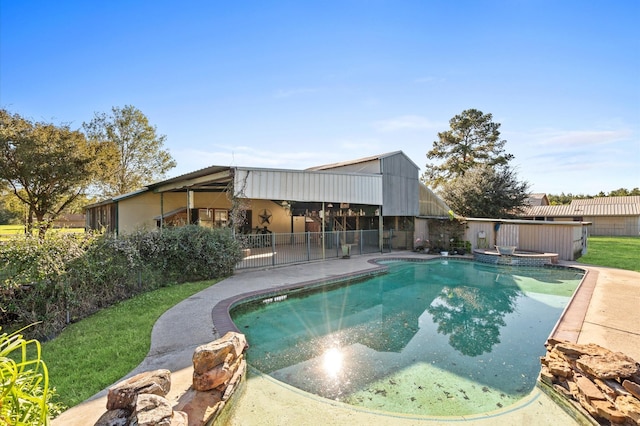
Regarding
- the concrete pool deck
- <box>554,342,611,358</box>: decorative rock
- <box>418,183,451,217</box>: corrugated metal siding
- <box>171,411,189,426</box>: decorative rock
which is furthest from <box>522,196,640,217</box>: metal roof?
<box>171,411,189,426</box>: decorative rock

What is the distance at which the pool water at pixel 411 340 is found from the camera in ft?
13.1

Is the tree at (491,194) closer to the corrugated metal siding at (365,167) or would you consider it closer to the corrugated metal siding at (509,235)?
the corrugated metal siding at (509,235)

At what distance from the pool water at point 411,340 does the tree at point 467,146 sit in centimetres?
2353

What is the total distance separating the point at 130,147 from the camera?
1027 inches

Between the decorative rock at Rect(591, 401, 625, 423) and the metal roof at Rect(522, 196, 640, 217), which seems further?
the metal roof at Rect(522, 196, 640, 217)

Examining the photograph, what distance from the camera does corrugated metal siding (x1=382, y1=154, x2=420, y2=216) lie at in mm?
15273

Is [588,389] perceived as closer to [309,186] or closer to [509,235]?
[309,186]

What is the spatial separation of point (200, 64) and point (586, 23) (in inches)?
488

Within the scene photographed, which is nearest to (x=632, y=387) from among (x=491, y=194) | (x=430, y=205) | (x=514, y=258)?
(x=514, y=258)

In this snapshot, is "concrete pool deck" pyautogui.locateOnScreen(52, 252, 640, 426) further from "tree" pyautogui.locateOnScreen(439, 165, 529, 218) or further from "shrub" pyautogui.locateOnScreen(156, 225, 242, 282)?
"tree" pyautogui.locateOnScreen(439, 165, 529, 218)

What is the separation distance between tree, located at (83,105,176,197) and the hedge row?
1935 centimetres

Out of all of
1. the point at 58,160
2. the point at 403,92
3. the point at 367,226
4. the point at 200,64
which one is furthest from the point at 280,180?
the point at 58,160

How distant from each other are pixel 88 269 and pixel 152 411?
4999 mm

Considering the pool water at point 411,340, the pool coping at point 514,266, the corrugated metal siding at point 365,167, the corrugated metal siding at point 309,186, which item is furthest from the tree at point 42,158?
the pool water at point 411,340
